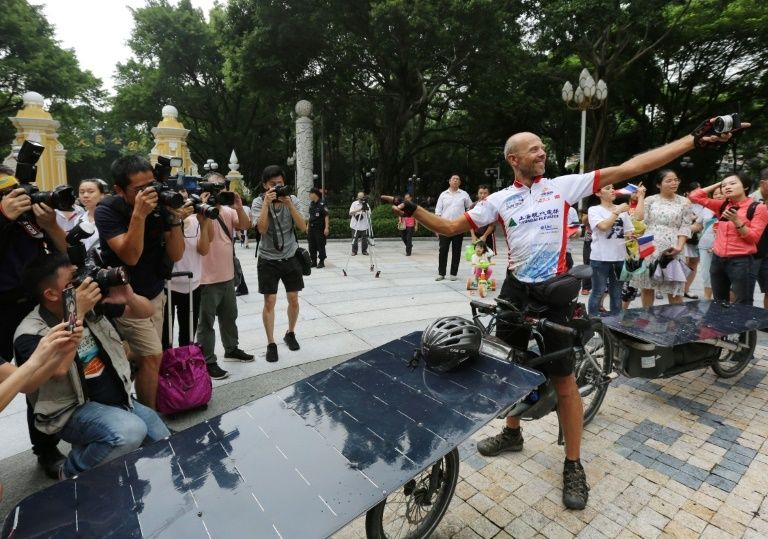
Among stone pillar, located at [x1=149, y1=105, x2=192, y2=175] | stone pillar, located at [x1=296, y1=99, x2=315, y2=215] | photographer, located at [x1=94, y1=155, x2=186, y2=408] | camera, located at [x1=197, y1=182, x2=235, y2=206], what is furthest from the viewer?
stone pillar, located at [x1=296, y1=99, x2=315, y2=215]

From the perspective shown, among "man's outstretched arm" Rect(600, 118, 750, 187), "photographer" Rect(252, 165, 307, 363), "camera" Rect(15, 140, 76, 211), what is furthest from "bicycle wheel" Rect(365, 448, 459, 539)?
"photographer" Rect(252, 165, 307, 363)

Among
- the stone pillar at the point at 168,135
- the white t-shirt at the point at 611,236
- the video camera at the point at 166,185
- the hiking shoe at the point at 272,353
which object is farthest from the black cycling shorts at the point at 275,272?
the stone pillar at the point at 168,135

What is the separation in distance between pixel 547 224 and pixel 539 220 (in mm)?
48

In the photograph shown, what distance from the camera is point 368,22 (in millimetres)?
16234

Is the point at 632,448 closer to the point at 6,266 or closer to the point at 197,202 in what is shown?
the point at 197,202

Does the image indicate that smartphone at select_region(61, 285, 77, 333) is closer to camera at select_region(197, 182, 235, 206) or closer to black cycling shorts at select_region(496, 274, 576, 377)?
camera at select_region(197, 182, 235, 206)

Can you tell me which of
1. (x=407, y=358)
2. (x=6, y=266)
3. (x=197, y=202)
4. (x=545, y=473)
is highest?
(x=197, y=202)

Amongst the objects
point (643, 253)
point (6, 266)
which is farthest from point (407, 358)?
point (643, 253)

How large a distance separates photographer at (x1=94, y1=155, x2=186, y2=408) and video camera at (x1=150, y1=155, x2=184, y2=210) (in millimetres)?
69

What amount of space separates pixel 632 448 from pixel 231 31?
776 inches

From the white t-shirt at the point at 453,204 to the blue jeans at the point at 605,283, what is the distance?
293 cm

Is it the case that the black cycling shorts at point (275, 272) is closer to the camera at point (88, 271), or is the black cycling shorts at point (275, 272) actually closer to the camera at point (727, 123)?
the camera at point (88, 271)

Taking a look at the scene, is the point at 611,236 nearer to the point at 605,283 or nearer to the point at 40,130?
the point at 605,283

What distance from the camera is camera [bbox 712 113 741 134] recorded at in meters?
2.36
